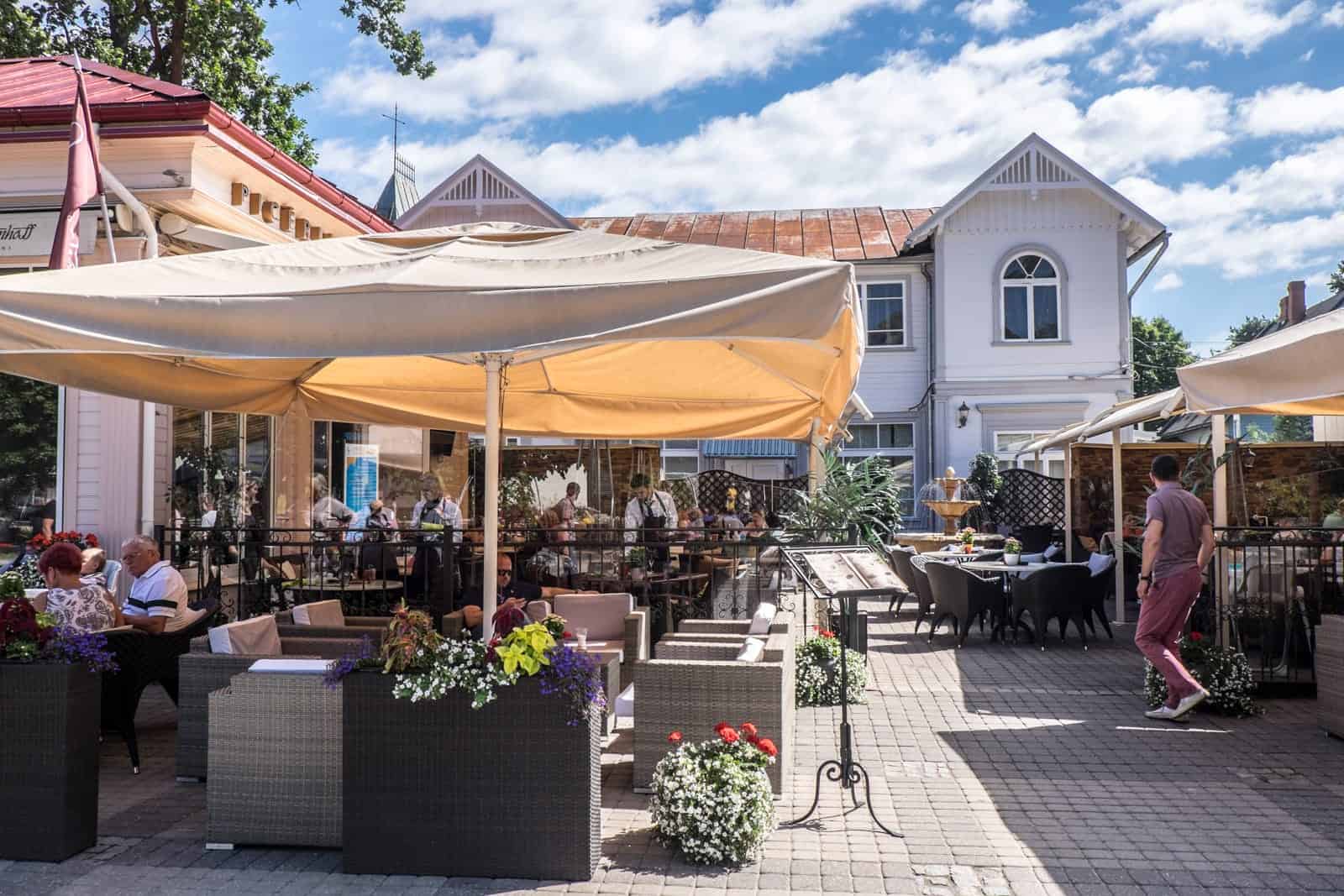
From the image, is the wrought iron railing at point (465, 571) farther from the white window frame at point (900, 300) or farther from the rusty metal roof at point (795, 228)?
the rusty metal roof at point (795, 228)

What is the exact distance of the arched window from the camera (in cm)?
2183

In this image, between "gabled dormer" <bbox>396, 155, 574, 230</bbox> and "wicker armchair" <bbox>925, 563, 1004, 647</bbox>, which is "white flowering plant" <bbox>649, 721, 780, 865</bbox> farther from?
"gabled dormer" <bbox>396, 155, 574, 230</bbox>

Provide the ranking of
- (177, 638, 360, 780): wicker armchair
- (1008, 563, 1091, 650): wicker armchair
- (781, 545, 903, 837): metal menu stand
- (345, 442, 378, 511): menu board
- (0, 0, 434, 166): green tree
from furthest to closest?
1. (0, 0, 434, 166): green tree
2. (345, 442, 378, 511): menu board
3. (1008, 563, 1091, 650): wicker armchair
4. (177, 638, 360, 780): wicker armchair
5. (781, 545, 903, 837): metal menu stand

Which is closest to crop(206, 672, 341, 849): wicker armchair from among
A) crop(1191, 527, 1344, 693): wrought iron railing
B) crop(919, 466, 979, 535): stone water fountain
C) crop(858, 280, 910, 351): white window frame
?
crop(1191, 527, 1344, 693): wrought iron railing

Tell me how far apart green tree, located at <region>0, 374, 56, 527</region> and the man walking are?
820 cm

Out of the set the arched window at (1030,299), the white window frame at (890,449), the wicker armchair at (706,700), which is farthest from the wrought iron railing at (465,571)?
the arched window at (1030,299)

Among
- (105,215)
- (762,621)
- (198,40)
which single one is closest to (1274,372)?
(762,621)

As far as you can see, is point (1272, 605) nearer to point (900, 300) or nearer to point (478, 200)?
point (900, 300)

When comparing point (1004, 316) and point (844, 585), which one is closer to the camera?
point (844, 585)

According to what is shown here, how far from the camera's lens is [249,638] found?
18.8 feet

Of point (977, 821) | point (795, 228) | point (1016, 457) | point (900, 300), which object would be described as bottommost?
point (977, 821)

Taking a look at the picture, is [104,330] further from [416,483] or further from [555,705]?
[416,483]

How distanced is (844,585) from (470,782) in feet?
5.89

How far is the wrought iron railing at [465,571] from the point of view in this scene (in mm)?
8508
